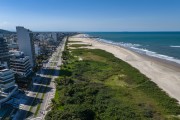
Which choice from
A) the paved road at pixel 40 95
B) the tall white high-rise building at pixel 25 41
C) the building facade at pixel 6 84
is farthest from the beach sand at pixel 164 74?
the tall white high-rise building at pixel 25 41

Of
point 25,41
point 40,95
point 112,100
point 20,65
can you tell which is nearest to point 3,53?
point 20,65

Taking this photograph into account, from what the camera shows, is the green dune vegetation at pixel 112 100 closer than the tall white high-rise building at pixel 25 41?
Yes

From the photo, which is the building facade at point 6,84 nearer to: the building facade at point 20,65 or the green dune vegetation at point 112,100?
the green dune vegetation at point 112,100

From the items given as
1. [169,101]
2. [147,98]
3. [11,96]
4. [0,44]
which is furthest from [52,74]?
[169,101]

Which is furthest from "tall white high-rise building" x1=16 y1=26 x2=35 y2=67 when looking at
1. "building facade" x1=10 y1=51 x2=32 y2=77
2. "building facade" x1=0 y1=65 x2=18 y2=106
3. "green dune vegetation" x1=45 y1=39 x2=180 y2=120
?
"building facade" x1=0 y1=65 x2=18 y2=106

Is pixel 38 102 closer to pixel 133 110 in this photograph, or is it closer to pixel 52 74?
pixel 133 110

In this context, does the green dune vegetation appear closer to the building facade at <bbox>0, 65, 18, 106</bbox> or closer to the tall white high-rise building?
the building facade at <bbox>0, 65, 18, 106</bbox>

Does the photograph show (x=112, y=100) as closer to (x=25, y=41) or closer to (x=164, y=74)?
(x=164, y=74)

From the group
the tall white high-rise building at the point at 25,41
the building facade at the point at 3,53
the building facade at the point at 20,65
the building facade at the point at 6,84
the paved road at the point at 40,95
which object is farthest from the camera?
the tall white high-rise building at the point at 25,41
